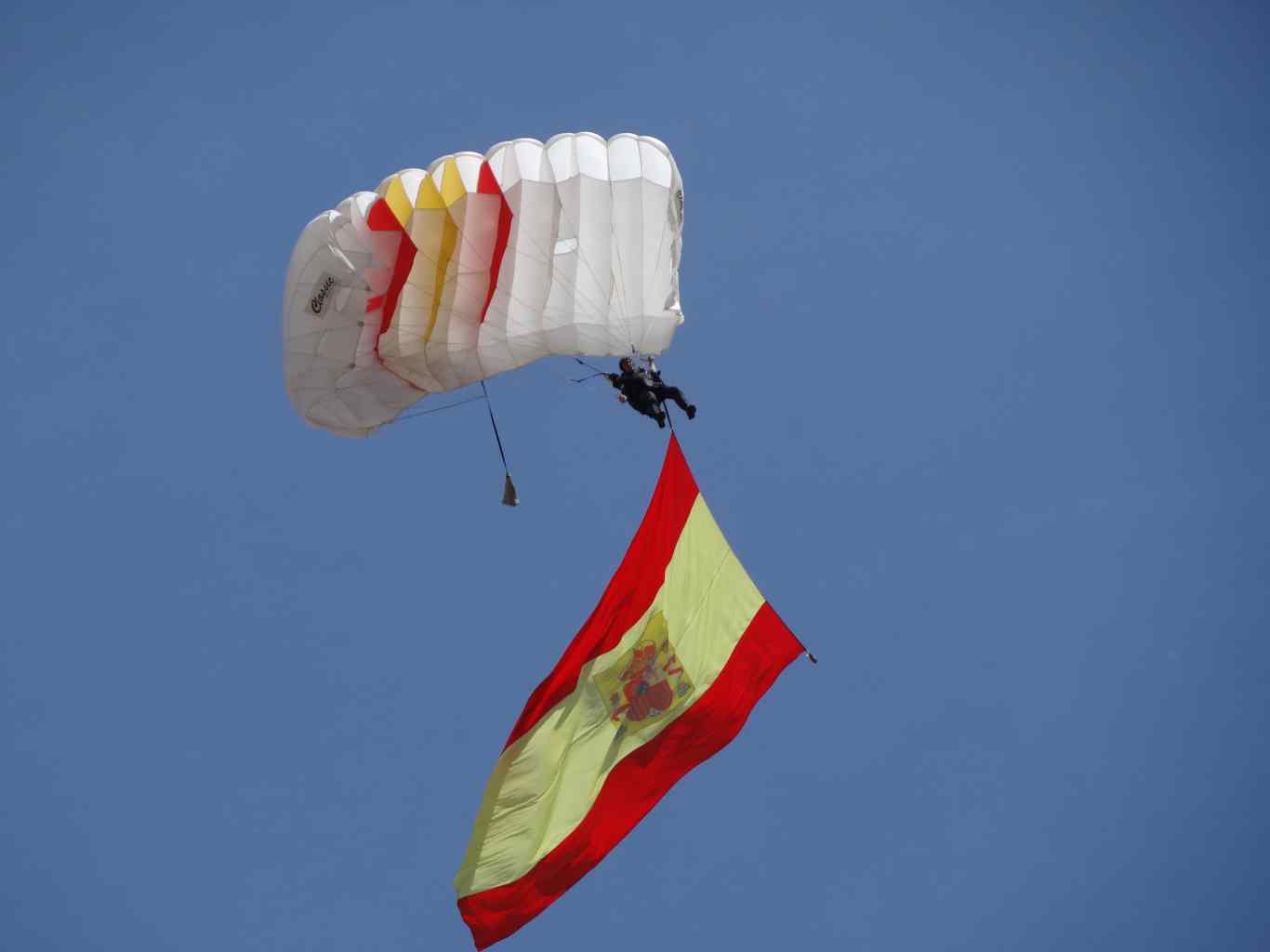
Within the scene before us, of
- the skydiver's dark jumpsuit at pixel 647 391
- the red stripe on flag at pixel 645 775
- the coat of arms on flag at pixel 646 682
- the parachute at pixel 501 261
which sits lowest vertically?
the red stripe on flag at pixel 645 775

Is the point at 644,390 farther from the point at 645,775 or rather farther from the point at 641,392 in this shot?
the point at 645,775

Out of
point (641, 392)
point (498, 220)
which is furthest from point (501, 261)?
point (641, 392)

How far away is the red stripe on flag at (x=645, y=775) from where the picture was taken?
2306 centimetres

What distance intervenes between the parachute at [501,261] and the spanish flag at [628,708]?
2082 millimetres

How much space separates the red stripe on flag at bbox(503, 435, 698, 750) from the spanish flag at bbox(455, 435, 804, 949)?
0.02 metres

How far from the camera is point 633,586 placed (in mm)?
24359

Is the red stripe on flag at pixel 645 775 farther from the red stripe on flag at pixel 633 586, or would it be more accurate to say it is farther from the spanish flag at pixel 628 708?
the red stripe on flag at pixel 633 586

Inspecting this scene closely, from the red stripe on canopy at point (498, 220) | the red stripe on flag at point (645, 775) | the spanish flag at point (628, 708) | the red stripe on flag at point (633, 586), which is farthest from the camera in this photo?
the red stripe on canopy at point (498, 220)

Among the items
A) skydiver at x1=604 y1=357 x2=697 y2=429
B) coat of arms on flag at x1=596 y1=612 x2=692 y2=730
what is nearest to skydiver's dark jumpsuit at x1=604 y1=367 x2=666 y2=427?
skydiver at x1=604 y1=357 x2=697 y2=429

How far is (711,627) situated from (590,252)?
196 inches

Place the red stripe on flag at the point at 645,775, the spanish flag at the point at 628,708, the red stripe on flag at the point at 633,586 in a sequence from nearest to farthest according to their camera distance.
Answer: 1. the red stripe on flag at the point at 645,775
2. the spanish flag at the point at 628,708
3. the red stripe on flag at the point at 633,586

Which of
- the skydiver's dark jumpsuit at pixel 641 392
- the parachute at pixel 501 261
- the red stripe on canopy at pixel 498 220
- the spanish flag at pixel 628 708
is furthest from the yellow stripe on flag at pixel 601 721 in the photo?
the red stripe on canopy at pixel 498 220

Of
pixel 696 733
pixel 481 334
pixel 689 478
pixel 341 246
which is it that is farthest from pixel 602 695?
pixel 341 246

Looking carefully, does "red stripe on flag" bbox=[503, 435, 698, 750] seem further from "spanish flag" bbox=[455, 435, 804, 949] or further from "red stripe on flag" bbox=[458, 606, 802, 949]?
"red stripe on flag" bbox=[458, 606, 802, 949]
